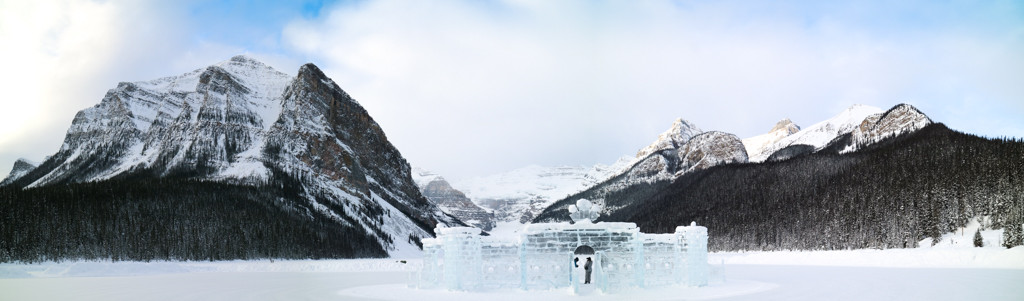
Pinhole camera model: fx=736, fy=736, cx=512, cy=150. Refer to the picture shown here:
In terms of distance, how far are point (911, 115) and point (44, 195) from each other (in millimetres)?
184960

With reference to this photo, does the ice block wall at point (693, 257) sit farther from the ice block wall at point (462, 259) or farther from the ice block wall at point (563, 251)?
the ice block wall at point (462, 259)

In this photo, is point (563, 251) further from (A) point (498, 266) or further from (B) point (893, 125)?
(B) point (893, 125)

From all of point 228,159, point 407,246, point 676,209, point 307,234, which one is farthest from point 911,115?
point 228,159

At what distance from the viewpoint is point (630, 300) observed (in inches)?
1403

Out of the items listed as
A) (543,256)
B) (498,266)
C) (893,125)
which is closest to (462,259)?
(498,266)

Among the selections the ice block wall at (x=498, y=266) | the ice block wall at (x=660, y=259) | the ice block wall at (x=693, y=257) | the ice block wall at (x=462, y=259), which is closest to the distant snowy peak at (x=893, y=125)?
the ice block wall at (x=693, y=257)

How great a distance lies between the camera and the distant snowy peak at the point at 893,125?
174625 mm

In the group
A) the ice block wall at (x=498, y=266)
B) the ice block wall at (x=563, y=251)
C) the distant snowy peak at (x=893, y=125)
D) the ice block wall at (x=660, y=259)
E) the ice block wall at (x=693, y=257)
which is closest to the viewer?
the ice block wall at (x=563, y=251)

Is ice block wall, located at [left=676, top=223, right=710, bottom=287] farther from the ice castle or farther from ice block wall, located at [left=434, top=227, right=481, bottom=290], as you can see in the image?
ice block wall, located at [left=434, top=227, right=481, bottom=290]

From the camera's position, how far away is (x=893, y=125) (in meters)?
186

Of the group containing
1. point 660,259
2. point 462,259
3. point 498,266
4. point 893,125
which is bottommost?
point 498,266

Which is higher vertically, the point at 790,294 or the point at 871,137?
the point at 871,137

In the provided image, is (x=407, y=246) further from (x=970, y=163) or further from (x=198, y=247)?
(x=970, y=163)

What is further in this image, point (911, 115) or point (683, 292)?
point (911, 115)
